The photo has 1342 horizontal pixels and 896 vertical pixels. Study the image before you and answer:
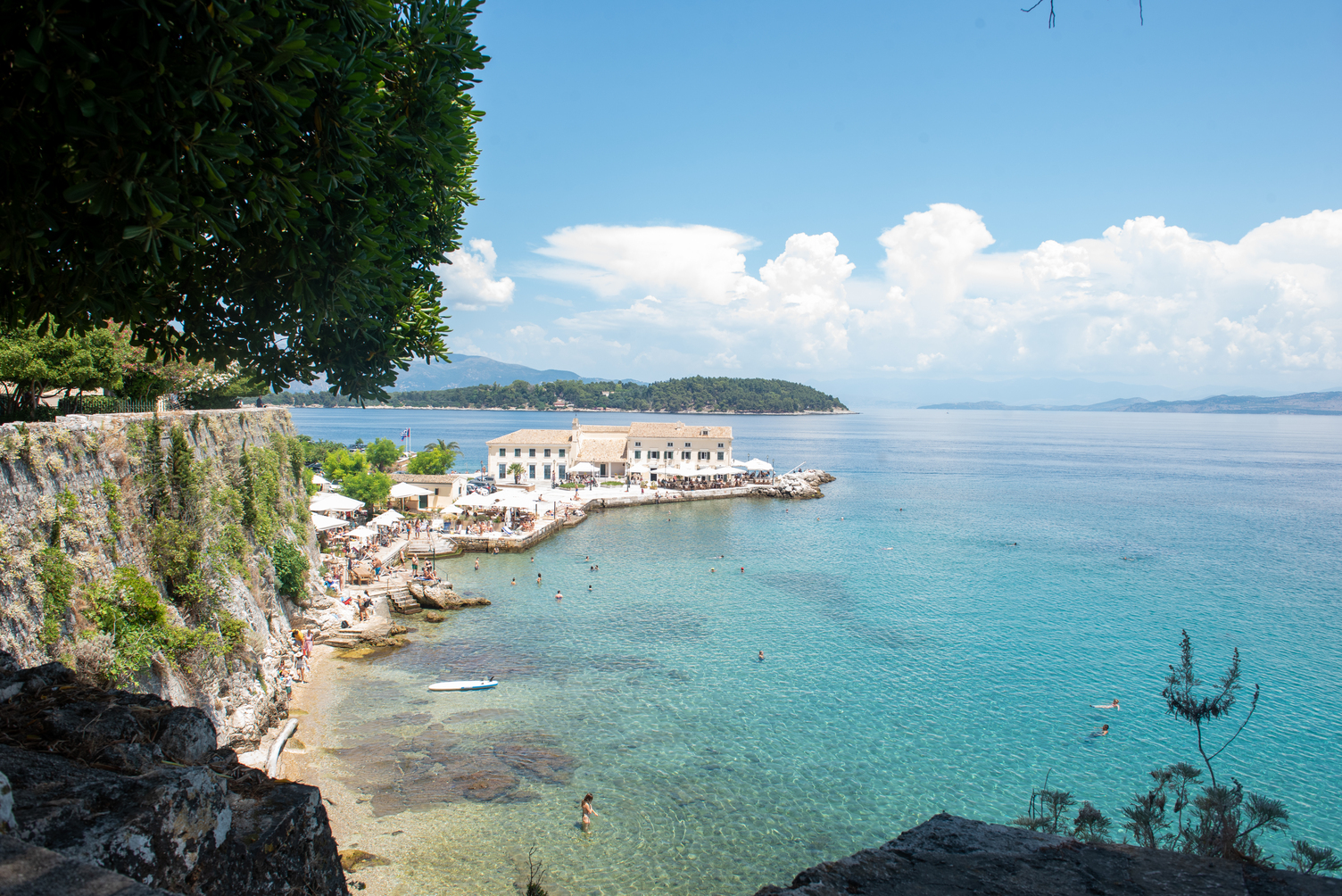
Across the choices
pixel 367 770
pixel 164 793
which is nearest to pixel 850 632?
pixel 367 770

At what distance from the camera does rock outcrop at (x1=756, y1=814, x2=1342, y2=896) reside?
5160 millimetres

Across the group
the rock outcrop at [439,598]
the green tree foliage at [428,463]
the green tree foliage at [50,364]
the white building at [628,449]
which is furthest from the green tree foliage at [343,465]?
the green tree foliage at [50,364]

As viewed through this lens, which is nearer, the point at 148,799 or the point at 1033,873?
the point at 148,799

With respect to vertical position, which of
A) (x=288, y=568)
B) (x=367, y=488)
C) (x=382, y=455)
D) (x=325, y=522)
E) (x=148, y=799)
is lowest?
(x=325, y=522)

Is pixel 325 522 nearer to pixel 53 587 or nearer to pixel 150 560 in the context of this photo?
pixel 150 560

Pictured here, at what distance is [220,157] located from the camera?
5160 millimetres

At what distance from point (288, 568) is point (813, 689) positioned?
19550mm

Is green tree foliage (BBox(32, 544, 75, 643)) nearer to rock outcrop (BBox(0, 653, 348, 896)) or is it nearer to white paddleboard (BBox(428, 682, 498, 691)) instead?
rock outcrop (BBox(0, 653, 348, 896))

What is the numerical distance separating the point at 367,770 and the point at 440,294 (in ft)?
44.0

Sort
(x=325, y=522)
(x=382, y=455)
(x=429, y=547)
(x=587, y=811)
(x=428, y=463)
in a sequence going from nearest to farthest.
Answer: (x=587, y=811) < (x=325, y=522) < (x=429, y=547) < (x=428, y=463) < (x=382, y=455)

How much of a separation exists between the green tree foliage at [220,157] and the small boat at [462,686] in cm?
1729

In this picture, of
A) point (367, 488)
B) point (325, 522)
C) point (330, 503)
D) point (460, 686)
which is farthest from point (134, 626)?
point (367, 488)

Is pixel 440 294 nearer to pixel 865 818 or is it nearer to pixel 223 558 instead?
pixel 223 558

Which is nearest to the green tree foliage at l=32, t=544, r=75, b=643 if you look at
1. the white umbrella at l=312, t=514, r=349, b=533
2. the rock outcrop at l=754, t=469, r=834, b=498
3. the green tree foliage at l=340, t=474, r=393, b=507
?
A: the white umbrella at l=312, t=514, r=349, b=533
